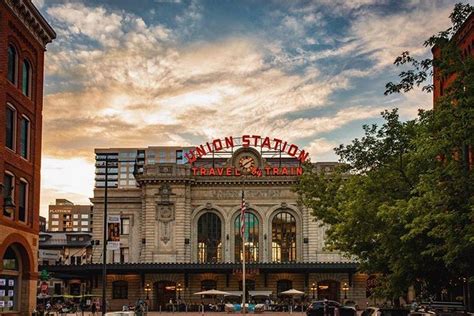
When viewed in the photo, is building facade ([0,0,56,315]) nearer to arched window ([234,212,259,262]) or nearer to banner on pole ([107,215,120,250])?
banner on pole ([107,215,120,250])

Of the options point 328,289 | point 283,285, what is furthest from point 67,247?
point 328,289

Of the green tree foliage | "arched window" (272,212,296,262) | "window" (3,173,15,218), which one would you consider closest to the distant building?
"arched window" (272,212,296,262)

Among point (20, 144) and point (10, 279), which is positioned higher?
point (20, 144)

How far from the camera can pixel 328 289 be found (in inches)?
3649

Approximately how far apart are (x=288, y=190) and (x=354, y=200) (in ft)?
178

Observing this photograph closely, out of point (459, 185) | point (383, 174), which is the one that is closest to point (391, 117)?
point (383, 174)

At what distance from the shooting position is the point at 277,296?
91938 millimetres

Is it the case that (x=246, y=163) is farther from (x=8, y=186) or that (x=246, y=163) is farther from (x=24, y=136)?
(x=8, y=186)

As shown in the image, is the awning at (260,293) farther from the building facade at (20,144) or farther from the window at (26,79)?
the window at (26,79)

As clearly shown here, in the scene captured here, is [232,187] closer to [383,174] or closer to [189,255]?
[189,255]

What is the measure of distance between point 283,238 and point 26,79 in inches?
2329

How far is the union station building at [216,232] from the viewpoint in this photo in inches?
3625

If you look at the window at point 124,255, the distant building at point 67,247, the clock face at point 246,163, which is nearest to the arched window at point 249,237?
the clock face at point 246,163

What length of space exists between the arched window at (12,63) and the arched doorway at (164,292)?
57957 millimetres
